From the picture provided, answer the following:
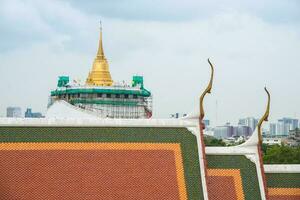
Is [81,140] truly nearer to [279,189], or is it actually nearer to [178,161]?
[178,161]

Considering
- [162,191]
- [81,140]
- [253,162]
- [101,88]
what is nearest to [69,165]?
[81,140]

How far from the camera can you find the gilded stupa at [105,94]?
7026 cm

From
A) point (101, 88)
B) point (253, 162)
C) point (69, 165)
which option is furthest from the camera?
point (101, 88)

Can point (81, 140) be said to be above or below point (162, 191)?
above

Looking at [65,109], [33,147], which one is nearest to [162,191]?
[33,147]

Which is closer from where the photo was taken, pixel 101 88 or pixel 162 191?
pixel 162 191

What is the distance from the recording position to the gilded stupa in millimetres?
70256

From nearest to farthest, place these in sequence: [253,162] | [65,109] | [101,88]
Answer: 1. [253,162]
2. [65,109]
3. [101,88]

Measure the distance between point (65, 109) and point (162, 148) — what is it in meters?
20.4

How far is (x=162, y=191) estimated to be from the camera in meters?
20.3

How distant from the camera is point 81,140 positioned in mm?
20500

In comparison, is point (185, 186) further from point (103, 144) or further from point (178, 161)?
point (103, 144)

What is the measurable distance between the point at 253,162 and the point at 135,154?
404 centimetres

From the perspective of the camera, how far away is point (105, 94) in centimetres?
7069
